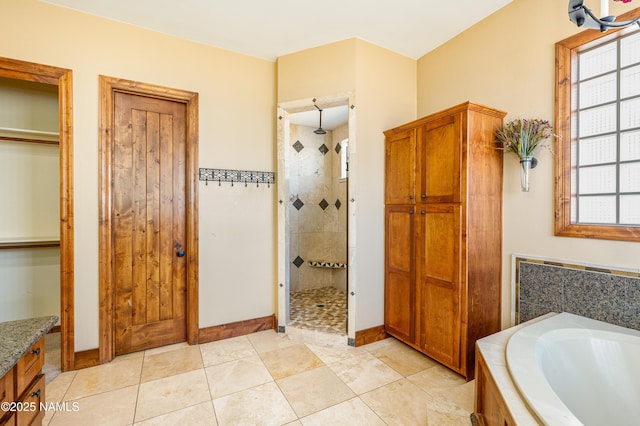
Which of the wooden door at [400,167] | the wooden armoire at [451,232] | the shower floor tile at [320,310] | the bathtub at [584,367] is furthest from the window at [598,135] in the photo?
the shower floor tile at [320,310]

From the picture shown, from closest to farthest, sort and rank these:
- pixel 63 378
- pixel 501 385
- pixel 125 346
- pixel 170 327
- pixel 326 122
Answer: pixel 501 385 < pixel 63 378 < pixel 125 346 < pixel 170 327 < pixel 326 122

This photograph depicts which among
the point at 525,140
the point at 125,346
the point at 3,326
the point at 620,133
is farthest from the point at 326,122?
the point at 3,326

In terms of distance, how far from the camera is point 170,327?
269cm

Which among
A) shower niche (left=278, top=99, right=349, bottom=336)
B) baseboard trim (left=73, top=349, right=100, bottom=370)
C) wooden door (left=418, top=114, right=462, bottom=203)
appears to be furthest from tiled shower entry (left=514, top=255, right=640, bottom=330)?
baseboard trim (left=73, top=349, right=100, bottom=370)

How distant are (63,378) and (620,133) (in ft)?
13.6

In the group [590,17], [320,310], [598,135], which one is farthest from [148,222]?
[598,135]

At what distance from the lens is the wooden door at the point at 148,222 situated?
2488mm

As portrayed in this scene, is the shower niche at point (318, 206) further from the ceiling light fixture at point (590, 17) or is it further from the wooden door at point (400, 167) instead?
the ceiling light fixture at point (590, 17)

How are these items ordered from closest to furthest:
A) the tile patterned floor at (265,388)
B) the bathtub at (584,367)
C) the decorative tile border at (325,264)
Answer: the bathtub at (584,367), the tile patterned floor at (265,388), the decorative tile border at (325,264)

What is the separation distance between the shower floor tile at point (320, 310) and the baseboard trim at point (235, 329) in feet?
0.81

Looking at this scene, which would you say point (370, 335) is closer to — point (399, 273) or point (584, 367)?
point (399, 273)

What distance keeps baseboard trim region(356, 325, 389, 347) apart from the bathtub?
1.36 metres

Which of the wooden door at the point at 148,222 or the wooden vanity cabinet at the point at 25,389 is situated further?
the wooden door at the point at 148,222

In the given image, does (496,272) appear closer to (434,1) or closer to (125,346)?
(434,1)
